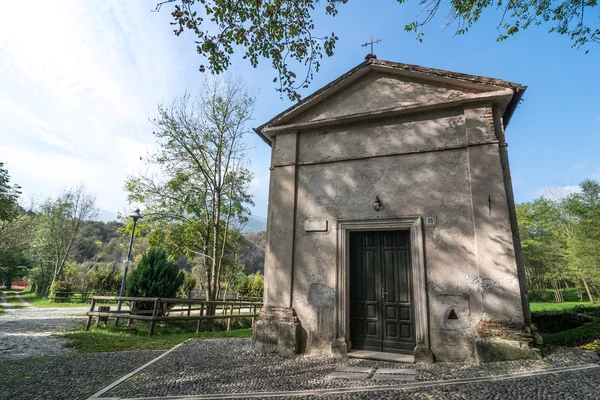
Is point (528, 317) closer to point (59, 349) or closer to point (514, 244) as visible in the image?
point (514, 244)

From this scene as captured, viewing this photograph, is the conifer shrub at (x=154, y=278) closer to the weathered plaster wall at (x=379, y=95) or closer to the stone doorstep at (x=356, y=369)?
the weathered plaster wall at (x=379, y=95)

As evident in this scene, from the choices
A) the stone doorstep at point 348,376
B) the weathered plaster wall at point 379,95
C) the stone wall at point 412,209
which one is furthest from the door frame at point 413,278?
the weathered plaster wall at point 379,95

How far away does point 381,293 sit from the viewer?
6082 millimetres

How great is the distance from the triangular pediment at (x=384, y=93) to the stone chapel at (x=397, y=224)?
0.03 m

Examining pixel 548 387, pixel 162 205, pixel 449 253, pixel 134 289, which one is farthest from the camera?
pixel 162 205

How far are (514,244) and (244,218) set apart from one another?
15485 mm

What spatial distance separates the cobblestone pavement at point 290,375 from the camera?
3703 millimetres

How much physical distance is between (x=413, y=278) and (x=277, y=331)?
3.03 meters

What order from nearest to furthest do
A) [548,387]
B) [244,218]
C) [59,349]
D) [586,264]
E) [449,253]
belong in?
[548,387] < [449,253] < [59,349] < [244,218] < [586,264]

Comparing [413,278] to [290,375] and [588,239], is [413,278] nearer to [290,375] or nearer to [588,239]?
[290,375]

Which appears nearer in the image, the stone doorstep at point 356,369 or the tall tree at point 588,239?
the stone doorstep at point 356,369

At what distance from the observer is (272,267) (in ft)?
22.0

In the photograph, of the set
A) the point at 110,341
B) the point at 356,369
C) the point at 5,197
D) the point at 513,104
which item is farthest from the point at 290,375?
the point at 5,197

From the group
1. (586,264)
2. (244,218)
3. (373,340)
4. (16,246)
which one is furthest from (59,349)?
(586,264)
